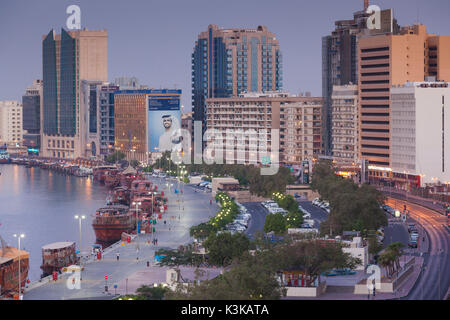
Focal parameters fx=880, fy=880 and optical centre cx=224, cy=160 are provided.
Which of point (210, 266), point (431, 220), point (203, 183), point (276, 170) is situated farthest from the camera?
point (203, 183)

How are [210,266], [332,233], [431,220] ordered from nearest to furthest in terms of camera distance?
[210,266]
[332,233]
[431,220]

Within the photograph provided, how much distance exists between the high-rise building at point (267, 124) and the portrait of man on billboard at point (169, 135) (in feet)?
48.6

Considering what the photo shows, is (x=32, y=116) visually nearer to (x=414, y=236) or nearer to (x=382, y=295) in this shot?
(x=414, y=236)

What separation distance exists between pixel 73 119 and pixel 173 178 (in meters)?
51.1

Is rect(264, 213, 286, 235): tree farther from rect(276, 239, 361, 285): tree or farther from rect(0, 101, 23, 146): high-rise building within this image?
rect(0, 101, 23, 146): high-rise building

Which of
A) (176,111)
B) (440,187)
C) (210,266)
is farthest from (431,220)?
(176,111)

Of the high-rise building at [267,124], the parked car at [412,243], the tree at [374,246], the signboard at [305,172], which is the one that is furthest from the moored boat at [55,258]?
the high-rise building at [267,124]

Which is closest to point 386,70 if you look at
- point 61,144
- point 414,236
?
point 414,236

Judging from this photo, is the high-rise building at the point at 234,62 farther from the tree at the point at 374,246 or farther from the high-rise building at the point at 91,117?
the tree at the point at 374,246

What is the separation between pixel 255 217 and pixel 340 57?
38.1 meters

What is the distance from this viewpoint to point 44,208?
62.1 meters

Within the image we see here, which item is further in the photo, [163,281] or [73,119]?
[73,119]
